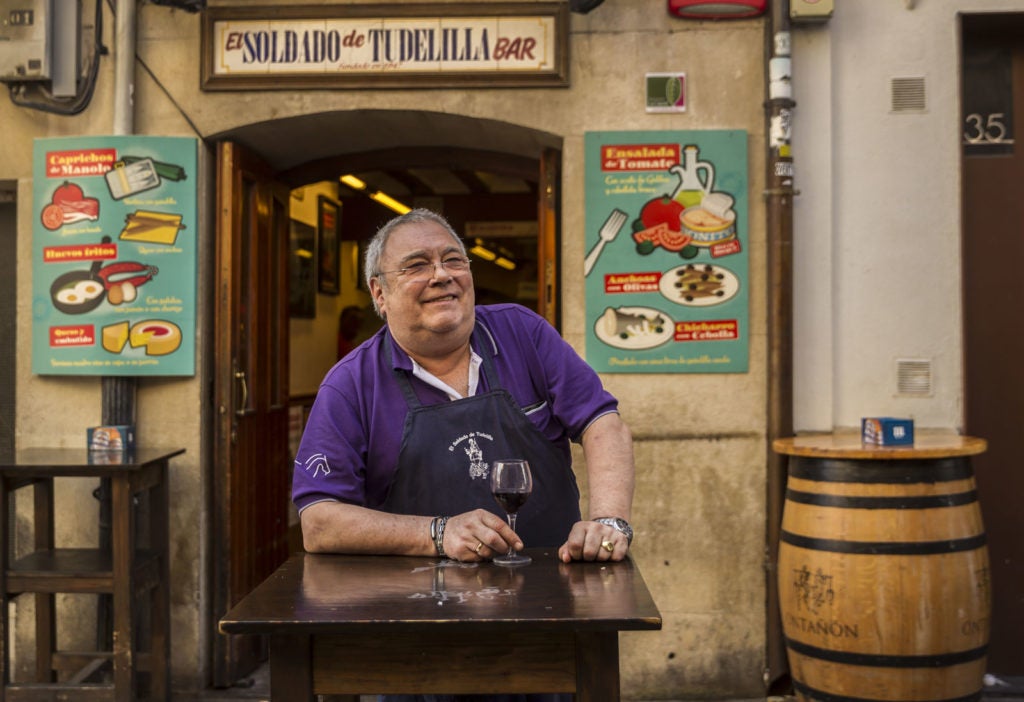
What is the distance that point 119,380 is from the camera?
4617 millimetres

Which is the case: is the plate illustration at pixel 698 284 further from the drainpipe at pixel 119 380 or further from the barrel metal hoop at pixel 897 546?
the drainpipe at pixel 119 380

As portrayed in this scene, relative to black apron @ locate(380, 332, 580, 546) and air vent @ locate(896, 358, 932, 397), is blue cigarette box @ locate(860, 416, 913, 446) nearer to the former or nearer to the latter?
air vent @ locate(896, 358, 932, 397)

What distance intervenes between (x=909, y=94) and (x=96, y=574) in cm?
388

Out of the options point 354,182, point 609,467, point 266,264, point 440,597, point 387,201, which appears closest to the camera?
point 440,597

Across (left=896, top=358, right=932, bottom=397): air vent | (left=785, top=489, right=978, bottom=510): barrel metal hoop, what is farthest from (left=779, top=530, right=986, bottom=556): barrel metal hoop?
(left=896, top=358, right=932, bottom=397): air vent

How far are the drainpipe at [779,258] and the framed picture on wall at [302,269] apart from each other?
2.56 m

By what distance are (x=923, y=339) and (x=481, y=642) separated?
124 inches

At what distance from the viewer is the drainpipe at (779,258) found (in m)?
4.40

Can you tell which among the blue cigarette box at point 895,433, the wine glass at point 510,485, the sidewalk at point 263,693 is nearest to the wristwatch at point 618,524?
the wine glass at point 510,485

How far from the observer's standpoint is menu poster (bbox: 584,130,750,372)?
4.52 metres

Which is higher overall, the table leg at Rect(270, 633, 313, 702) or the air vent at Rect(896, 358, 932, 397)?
the air vent at Rect(896, 358, 932, 397)

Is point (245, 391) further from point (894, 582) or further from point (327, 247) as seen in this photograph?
point (894, 582)

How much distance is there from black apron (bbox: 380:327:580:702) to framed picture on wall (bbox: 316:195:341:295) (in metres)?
4.17

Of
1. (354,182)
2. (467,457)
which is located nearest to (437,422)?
(467,457)
